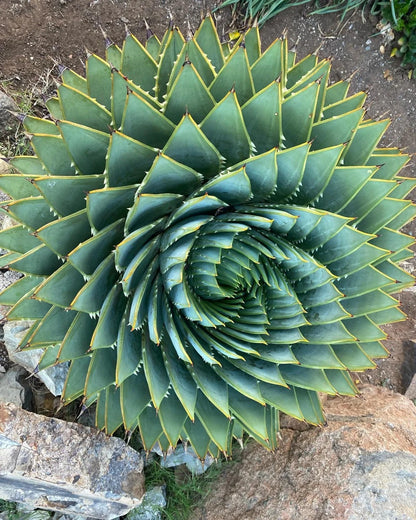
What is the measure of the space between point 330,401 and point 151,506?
1.31 meters

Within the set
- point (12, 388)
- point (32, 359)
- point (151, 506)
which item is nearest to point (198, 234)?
point (32, 359)

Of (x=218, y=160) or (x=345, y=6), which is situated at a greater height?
(x=345, y=6)

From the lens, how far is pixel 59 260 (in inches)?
71.4

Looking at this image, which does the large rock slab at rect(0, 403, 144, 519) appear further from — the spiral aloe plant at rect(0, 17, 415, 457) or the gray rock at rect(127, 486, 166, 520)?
the spiral aloe plant at rect(0, 17, 415, 457)

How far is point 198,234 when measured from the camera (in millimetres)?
1772

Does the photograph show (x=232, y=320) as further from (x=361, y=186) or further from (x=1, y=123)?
(x=1, y=123)

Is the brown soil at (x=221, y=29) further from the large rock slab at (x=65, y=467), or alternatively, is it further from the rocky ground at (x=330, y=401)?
the large rock slab at (x=65, y=467)

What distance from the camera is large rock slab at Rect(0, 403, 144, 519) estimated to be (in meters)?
2.38

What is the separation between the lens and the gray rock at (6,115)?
2922mm

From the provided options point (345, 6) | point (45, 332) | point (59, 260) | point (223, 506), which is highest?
point (345, 6)

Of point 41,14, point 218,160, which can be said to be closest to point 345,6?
point 41,14

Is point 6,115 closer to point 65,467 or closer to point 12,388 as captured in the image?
point 12,388

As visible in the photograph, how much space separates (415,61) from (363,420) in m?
2.65

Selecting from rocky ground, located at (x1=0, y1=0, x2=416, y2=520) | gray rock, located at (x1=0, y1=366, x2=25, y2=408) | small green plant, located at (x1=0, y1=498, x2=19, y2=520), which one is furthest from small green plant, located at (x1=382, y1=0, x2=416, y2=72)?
small green plant, located at (x1=0, y1=498, x2=19, y2=520)
